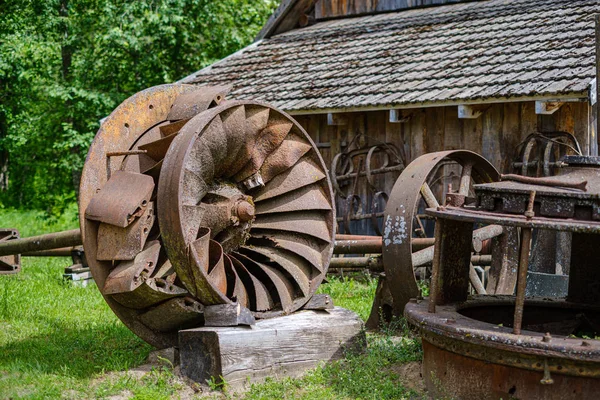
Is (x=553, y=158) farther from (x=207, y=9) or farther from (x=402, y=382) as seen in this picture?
(x=207, y=9)

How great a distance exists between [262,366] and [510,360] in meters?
1.89

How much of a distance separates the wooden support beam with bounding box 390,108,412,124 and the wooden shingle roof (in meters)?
0.21

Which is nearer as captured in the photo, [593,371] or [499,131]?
[593,371]

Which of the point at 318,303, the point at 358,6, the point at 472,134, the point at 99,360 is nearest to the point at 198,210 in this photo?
the point at 318,303

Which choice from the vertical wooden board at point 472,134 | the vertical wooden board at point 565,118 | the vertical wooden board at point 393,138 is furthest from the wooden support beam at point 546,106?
the vertical wooden board at point 393,138

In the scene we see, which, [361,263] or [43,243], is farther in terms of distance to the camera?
[361,263]

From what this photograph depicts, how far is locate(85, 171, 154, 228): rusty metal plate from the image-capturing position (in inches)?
225

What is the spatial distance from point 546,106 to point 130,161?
4808 mm

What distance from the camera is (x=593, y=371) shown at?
15.1 feet

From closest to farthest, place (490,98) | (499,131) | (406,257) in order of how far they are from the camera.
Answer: (406,257), (490,98), (499,131)

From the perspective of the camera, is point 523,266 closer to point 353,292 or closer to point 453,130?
point 353,292

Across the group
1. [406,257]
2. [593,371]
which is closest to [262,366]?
[406,257]

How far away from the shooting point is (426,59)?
1111cm

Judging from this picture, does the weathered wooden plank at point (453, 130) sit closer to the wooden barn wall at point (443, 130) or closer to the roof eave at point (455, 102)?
the wooden barn wall at point (443, 130)
